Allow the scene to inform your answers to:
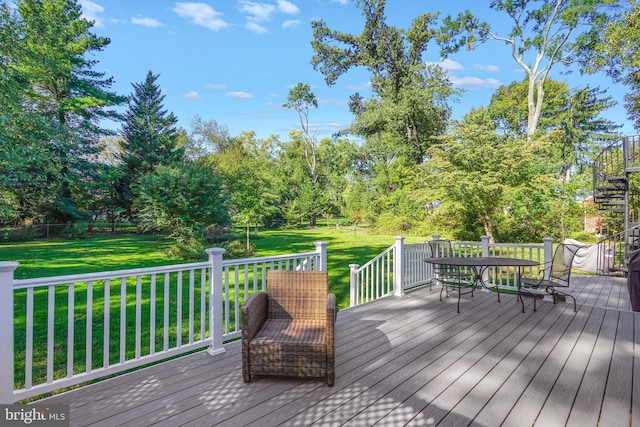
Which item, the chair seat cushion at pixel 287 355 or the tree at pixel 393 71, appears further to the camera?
the tree at pixel 393 71

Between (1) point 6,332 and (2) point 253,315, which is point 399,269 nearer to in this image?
(2) point 253,315

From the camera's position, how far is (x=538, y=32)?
52.2ft

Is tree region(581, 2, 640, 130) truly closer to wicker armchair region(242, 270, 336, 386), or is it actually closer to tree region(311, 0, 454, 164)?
tree region(311, 0, 454, 164)

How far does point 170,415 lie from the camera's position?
2.04 m

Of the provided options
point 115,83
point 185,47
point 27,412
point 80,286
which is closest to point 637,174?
point 27,412

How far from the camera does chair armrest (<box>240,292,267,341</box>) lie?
2.40 metres

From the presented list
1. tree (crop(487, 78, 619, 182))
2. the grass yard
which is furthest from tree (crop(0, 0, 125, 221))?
tree (crop(487, 78, 619, 182))

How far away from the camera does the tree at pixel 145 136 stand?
19.5 meters

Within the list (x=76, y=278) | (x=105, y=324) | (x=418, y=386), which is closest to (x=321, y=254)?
(x=418, y=386)

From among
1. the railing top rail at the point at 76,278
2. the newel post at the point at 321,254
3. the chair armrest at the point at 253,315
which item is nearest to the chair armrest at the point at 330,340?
the chair armrest at the point at 253,315

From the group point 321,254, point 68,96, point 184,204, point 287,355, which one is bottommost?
point 287,355

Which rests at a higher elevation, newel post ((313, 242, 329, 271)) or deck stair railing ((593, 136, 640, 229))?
deck stair railing ((593, 136, 640, 229))

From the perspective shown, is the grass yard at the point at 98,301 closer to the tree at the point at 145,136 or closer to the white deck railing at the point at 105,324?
the white deck railing at the point at 105,324

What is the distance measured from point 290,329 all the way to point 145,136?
20962mm
